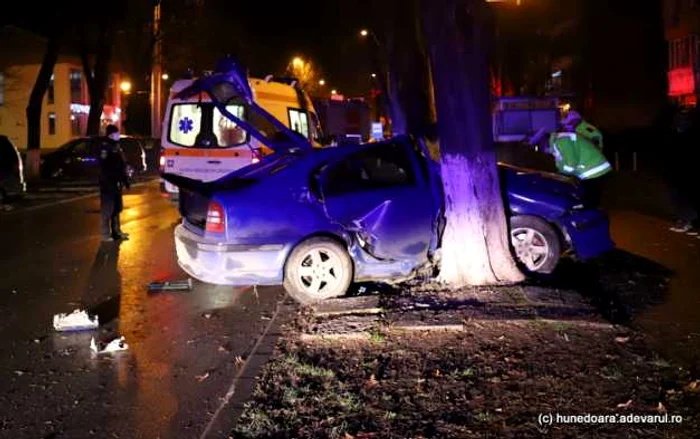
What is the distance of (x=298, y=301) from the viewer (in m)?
7.42

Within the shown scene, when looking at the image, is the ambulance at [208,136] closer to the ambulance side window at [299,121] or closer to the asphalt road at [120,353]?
the ambulance side window at [299,121]

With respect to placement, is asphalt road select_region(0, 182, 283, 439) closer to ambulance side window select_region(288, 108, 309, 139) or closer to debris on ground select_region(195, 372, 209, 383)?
debris on ground select_region(195, 372, 209, 383)

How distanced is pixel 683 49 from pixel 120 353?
3567 cm

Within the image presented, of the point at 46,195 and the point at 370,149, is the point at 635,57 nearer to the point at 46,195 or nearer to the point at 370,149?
the point at 46,195

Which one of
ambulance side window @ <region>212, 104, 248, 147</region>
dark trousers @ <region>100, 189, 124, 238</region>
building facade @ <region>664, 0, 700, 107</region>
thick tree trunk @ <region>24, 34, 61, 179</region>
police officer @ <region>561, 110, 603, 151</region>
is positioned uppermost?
building facade @ <region>664, 0, 700, 107</region>

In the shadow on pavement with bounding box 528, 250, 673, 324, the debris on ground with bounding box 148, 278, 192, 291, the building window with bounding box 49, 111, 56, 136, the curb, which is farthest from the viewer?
the building window with bounding box 49, 111, 56, 136

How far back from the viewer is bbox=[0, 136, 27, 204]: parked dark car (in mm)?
16859

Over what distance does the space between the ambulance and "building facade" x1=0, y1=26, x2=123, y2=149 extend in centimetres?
3494

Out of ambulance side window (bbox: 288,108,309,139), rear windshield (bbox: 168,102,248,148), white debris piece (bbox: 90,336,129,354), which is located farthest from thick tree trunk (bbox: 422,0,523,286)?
ambulance side window (bbox: 288,108,309,139)

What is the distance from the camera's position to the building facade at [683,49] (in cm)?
3375

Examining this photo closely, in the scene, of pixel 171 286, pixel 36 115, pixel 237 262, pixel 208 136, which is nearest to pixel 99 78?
pixel 36 115

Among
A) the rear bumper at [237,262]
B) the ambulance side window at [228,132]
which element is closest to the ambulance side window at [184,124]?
the ambulance side window at [228,132]

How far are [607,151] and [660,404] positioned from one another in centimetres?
2704

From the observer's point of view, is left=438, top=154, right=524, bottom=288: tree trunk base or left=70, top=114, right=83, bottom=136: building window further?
left=70, top=114, right=83, bottom=136: building window
